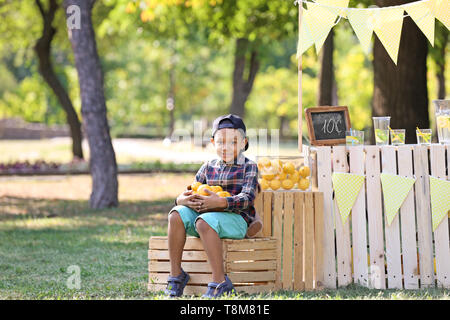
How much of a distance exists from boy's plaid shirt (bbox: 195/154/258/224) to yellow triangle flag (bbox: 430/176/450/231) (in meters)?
1.46

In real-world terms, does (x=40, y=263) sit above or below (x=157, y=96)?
below

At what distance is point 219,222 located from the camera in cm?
545

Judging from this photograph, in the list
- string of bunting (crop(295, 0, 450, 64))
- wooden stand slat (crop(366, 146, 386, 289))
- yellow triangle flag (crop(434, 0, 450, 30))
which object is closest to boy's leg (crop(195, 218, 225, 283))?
wooden stand slat (crop(366, 146, 386, 289))

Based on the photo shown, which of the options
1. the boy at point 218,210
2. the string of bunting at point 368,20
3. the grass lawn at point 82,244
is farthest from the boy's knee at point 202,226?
the string of bunting at point 368,20

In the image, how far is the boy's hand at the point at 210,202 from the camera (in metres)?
5.45

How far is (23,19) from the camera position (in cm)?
2598

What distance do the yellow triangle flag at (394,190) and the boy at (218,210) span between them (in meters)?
1.08

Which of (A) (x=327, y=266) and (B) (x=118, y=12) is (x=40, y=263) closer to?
(A) (x=327, y=266)

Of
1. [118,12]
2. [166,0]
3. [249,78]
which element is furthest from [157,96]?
[166,0]

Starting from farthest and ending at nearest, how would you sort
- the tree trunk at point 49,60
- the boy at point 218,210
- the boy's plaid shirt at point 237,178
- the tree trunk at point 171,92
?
the tree trunk at point 171,92, the tree trunk at point 49,60, the boy's plaid shirt at point 237,178, the boy at point 218,210

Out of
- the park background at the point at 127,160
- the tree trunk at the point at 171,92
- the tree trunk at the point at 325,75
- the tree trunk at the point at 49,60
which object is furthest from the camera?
the tree trunk at the point at 171,92

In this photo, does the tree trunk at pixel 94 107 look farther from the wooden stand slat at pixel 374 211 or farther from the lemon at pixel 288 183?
the wooden stand slat at pixel 374 211

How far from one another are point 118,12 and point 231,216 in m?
13.0

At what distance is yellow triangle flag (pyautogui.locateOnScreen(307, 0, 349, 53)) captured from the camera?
6293mm
